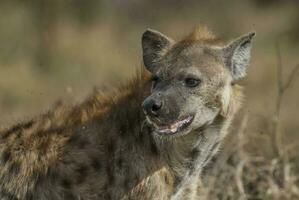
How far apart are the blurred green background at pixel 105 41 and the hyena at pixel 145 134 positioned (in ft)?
16.4

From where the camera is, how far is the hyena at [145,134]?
6961mm

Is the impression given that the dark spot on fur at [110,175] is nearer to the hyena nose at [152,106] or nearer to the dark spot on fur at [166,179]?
the dark spot on fur at [166,179]

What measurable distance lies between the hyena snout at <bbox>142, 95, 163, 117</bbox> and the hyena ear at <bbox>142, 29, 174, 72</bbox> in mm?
428

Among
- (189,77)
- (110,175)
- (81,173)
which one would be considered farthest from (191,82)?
(81,173)

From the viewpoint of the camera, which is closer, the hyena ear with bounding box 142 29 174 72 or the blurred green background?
the hyena ear with bounding box 142 29 174 72

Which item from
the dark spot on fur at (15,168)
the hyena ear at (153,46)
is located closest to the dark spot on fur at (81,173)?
the dark spot on fur at (15,168)

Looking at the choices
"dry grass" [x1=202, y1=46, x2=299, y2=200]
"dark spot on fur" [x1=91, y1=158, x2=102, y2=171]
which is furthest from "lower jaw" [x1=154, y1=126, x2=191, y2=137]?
"dry grass" [x1=202, y1=46, x2=299, y2=200]

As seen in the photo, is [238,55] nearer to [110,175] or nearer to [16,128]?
[110,175]

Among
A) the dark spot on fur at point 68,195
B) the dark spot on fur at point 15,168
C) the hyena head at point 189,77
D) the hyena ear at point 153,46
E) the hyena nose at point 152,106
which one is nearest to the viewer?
the hyena nose at point 152,106

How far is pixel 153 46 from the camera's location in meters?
7.32

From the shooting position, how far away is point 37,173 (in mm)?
7121

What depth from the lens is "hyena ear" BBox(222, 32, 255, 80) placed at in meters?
7.21

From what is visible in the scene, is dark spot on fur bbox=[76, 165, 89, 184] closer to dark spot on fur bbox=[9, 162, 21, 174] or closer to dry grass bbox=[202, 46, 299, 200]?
dark spot on fur bbox=[9, 162, 21, 174]

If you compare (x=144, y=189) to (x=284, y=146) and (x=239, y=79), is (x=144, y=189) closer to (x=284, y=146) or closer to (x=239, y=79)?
(x=239, y=79)
